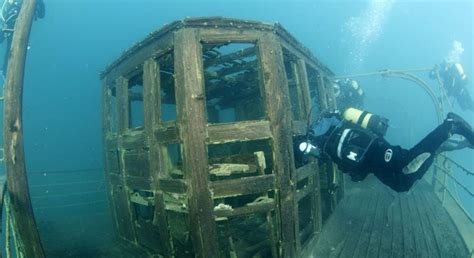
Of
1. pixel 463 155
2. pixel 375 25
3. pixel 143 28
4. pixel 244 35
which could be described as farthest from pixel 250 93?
pixel 375 25

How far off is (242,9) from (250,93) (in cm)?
9266

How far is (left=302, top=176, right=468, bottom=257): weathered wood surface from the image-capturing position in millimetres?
5930

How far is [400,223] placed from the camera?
24.6 feet

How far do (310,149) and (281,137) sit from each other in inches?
22.8

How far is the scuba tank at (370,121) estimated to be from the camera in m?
5.02

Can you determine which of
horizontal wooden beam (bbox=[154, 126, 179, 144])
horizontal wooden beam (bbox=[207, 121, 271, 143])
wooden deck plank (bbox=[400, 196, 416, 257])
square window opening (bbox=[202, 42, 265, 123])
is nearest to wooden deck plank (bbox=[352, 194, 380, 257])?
wooden deck plank (bbox=[400, 196, 416, 257])

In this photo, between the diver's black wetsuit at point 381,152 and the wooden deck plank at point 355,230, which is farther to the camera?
the wooden deck plank at point 355,230

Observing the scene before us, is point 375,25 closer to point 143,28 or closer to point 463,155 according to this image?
point 463,155

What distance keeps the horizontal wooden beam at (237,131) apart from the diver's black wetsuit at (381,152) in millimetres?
997

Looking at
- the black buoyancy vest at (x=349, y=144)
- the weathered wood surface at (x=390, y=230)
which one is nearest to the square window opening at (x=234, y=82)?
the black buoyancy vest at (x=349, y=144)

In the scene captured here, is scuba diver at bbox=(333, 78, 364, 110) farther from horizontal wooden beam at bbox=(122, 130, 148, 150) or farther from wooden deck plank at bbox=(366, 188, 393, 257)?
horizontal wooden beam at bbox=(122, 130, 148, 150)

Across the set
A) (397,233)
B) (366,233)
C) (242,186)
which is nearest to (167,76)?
(242,186)

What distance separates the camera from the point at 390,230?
6992mm

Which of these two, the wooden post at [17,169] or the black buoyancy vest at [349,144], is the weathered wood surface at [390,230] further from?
the wooden post at [17,169]
